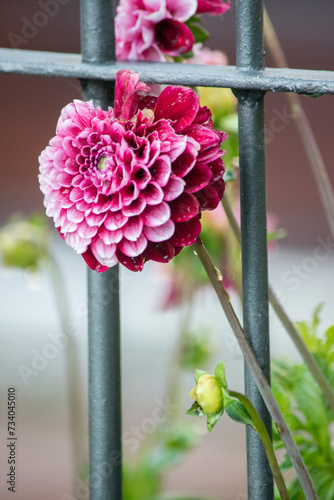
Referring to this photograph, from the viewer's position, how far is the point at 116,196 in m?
0.31

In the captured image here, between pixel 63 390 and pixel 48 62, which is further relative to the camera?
pixel 63 390

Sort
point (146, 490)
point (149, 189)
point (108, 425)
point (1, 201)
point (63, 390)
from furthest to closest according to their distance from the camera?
point (1, 201) < point (63, 390) < point (146, 490) < point (108, 425) < point (149, 189)

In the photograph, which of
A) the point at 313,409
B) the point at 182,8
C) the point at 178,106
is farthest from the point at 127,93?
the point at 313,409

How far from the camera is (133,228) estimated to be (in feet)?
1.01

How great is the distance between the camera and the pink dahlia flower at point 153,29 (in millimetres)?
417

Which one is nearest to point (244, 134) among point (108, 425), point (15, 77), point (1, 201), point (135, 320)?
point (108, 425)

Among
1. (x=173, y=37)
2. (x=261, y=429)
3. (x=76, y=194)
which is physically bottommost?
(x=261, y=429)

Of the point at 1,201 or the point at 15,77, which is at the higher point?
the point at 15,77

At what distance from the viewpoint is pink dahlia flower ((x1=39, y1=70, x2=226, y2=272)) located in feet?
1.01

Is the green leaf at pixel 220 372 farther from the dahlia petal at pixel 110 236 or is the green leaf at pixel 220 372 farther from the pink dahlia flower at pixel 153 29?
the pink dahlia flower at pixel 153 29

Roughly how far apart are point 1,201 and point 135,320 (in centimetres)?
81

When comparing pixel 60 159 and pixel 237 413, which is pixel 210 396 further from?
pixel 60 159

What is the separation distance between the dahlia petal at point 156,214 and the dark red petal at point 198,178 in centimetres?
1

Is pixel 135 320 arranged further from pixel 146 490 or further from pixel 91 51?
A: pixel 91 51
